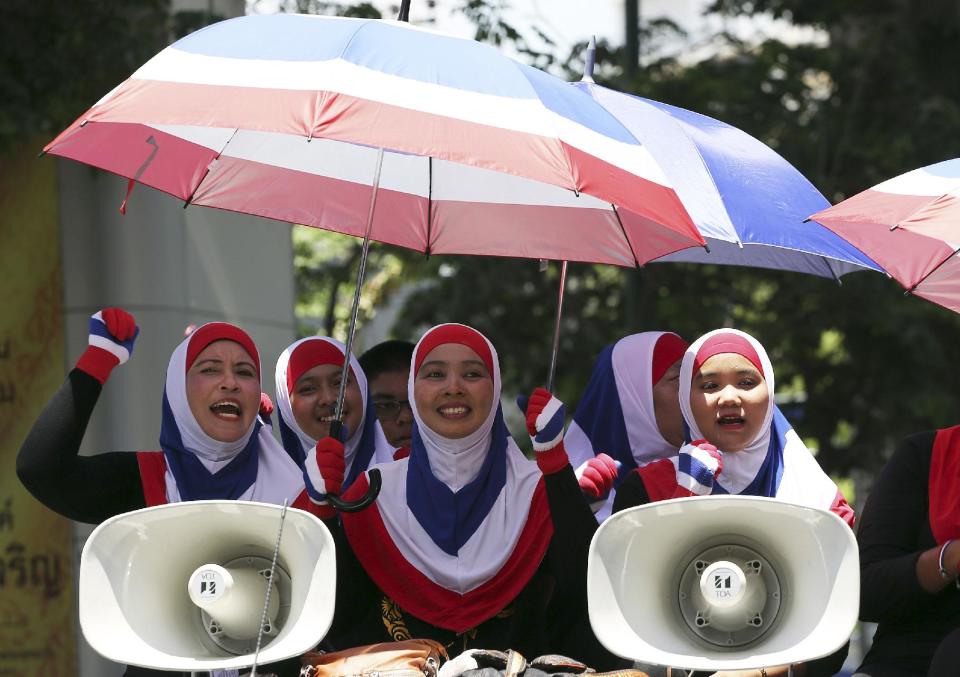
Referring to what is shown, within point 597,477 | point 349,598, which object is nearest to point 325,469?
point 349,598

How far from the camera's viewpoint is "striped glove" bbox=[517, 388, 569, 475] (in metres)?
4.05

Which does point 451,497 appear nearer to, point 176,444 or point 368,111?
point 176,444

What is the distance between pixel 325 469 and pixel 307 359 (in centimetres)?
137

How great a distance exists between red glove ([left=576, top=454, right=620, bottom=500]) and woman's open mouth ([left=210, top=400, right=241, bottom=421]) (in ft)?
3.73

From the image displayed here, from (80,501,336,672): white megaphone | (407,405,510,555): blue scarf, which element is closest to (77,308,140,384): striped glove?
(80,501,336,672): white megaphone

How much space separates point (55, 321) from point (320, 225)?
10.1 feet

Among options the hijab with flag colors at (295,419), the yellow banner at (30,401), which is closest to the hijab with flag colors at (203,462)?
the hijab with flag colors at (295,419)

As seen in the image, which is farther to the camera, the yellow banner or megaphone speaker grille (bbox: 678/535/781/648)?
the yellow banner

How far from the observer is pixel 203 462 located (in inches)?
173

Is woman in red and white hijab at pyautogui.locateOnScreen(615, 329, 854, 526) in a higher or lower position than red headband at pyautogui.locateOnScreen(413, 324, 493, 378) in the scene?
lower

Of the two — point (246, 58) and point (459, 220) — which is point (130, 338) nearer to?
point (246, 58)

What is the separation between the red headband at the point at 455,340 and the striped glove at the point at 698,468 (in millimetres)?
723

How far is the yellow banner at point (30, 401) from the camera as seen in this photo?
7551 millimetres

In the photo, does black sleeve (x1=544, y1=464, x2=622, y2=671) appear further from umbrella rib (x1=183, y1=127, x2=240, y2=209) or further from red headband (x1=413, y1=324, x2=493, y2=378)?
umbrella rib (x1=183, y1=127, x2=240, y2=209)
